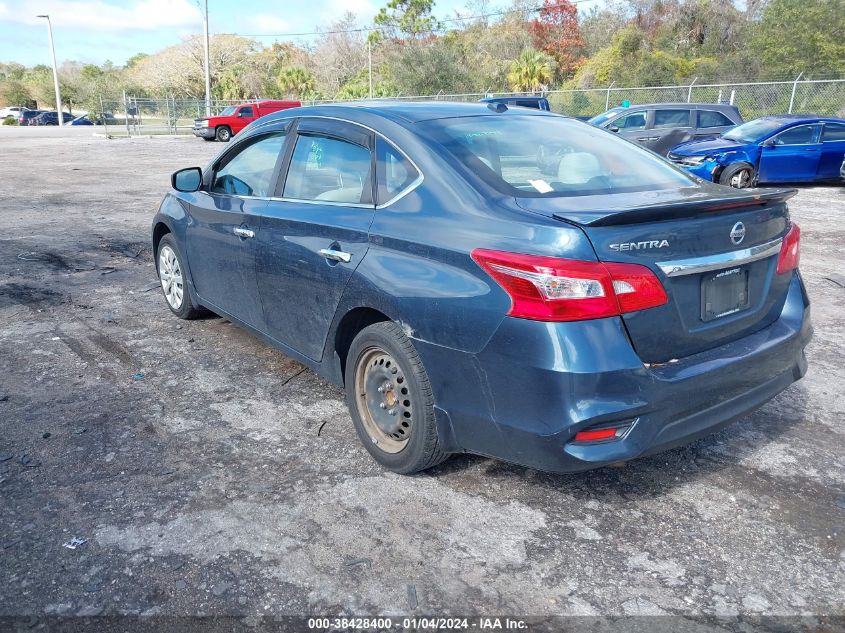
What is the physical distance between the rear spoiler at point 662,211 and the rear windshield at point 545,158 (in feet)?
1.26

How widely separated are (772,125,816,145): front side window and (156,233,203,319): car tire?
12.3 m

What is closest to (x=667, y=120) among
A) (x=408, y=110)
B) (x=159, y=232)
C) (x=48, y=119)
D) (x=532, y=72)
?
(x=159, y=232)

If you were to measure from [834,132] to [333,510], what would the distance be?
14633 millimetres

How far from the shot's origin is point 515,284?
2.64 meters

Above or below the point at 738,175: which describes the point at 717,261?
above

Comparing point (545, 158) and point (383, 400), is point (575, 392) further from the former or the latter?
point (545, 158)

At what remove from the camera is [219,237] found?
4504 mm

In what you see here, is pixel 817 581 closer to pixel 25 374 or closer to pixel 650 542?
pixel 650 542

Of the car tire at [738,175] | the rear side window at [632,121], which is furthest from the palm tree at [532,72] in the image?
the car tire at [738,175]

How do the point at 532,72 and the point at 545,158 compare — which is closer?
the point at 545,158

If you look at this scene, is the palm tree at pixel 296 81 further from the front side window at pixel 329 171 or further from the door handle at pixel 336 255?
the door handle at pixel 336 255

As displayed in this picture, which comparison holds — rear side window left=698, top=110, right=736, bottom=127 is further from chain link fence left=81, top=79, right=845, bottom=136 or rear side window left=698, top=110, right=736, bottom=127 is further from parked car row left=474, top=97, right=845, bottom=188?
chain link fence left=81, top=79, right=845, bottom=136

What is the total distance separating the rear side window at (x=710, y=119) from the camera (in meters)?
16.1

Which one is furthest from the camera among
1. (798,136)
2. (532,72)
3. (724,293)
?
(532,72)
